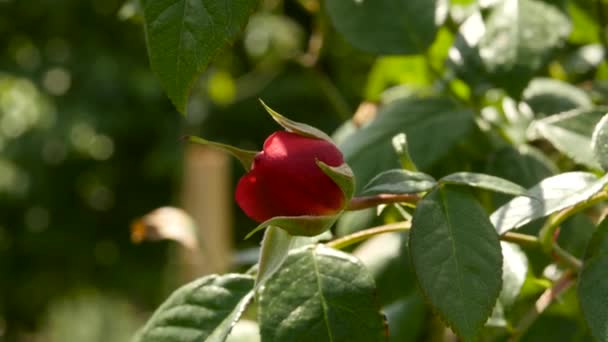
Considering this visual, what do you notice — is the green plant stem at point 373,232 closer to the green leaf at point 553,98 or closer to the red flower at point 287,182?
the red flower at point 287,182

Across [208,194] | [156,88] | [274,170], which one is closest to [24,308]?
[156,88]

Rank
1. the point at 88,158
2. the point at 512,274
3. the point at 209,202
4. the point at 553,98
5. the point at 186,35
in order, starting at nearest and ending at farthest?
the point at 186,35 < the point at 512,274 < the point at 553,98 < the point at 209,202 < the point at 88,158

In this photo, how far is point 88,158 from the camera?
3.84 metres

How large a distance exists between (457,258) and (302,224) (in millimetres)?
52

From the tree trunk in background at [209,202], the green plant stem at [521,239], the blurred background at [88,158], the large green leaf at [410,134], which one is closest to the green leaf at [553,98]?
the large green leaf at [410,134]

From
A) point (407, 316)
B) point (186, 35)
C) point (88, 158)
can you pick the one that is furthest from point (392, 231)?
point (88, 158)

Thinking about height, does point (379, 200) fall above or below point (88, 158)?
above

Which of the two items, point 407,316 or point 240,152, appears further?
point 407,316

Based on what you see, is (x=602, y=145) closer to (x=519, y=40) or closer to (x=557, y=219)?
(x=557, y=219)

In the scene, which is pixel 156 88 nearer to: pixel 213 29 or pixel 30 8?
pixel 30 8

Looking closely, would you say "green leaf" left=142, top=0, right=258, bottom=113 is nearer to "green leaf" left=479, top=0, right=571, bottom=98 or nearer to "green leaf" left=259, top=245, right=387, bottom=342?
"green leaf" left=259, top=245, right=387, bottom=342

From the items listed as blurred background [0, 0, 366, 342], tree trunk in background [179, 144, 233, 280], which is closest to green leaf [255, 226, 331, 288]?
tree trunk in background [179, 144, 233, 280]

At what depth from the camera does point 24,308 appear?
13.0ft

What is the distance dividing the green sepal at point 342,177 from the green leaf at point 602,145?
3.3 inches
